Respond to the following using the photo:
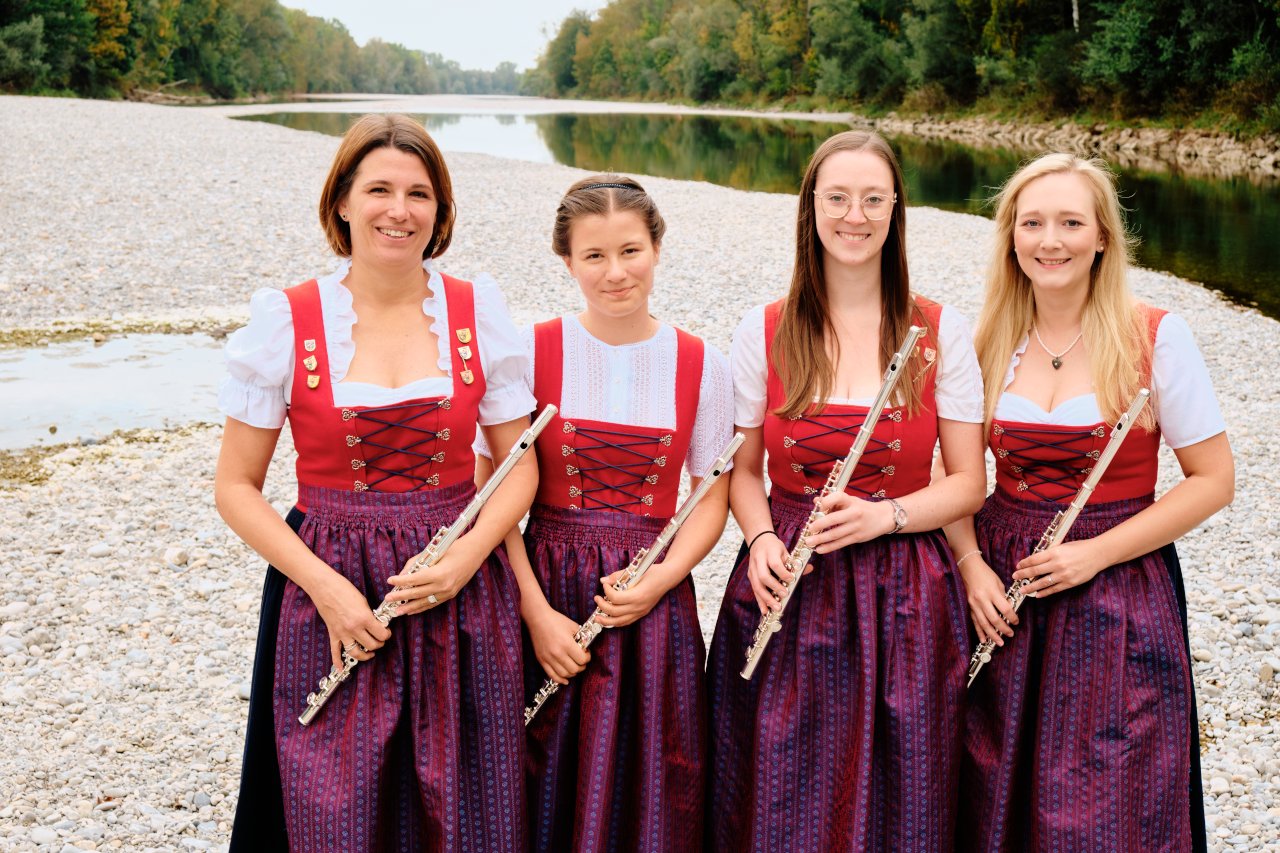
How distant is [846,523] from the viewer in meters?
2.24

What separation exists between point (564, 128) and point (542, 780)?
4436 cm

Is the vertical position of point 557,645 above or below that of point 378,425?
below

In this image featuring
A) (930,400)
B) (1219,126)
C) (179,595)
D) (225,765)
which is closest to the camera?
(930,400)

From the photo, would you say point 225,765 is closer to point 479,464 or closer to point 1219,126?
point 479,464

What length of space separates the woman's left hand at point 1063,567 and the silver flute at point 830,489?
416 mm

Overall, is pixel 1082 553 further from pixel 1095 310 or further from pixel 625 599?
pixel 625 599

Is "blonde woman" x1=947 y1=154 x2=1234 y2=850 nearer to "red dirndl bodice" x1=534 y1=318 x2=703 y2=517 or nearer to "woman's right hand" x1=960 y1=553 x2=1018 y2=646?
"woman's right hand" x1=960 y1=553 x2=1018 y2=646

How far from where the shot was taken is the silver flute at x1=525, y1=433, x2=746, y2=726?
228 cm

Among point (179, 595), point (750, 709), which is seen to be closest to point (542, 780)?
point (750, 709)

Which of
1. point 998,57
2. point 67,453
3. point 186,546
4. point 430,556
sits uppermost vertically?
point 998,57

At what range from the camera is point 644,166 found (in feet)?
85.0

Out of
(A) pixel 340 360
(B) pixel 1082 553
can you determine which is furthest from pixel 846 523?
(A) pixel 340 360

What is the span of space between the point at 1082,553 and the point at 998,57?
35.5 metres

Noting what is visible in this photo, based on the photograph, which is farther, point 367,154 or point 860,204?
point 860,204
